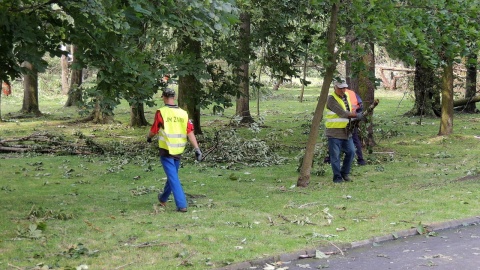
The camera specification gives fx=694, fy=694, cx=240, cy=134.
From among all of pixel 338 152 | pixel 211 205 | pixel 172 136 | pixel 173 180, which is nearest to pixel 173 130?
pixel 172 136

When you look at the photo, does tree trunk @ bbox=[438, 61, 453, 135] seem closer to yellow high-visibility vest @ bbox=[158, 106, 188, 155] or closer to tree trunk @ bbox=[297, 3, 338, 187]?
tree trunk @ bbox=[297, 3, 338, 187]

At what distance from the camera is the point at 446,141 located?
2067 centimetres

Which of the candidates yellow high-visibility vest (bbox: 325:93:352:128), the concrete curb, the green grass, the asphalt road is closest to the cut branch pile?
the green grass

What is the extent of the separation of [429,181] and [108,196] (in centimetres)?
604

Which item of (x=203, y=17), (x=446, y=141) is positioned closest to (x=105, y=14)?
(x=203, y=17)

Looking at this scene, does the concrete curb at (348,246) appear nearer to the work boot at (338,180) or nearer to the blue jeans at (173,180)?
the blue jeans at (173,180)

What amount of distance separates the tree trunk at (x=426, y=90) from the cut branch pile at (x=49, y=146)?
11149 millimetres

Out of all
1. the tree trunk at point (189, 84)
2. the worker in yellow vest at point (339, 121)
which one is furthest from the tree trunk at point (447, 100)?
the worker in yellow vest at point (339, 121)

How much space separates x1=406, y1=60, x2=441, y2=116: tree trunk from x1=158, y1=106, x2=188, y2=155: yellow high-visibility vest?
1454 centimetres

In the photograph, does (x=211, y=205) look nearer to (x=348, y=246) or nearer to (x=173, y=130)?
(x=173, y=130)

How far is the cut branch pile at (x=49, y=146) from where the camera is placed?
19172mm

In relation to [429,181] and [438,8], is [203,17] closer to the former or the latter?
[438,8]

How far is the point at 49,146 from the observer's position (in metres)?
19.8

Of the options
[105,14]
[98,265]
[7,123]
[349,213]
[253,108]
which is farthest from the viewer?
[253,108]
